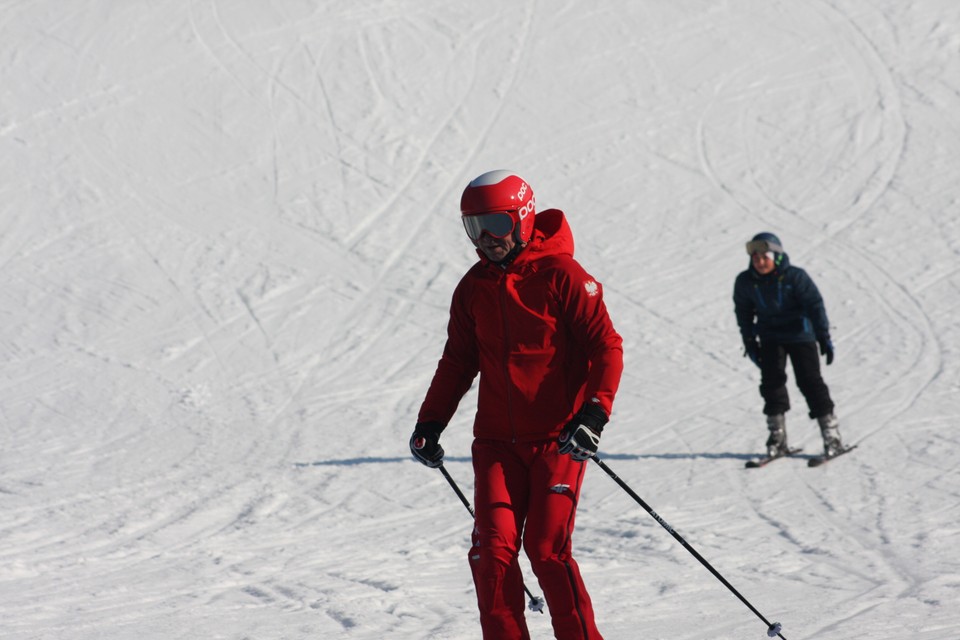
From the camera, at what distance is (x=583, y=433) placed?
13.9 ft

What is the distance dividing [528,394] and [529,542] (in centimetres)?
53

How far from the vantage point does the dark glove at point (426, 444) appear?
185 inches

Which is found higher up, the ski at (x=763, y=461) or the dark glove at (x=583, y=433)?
the ski at (x=763, y=461)

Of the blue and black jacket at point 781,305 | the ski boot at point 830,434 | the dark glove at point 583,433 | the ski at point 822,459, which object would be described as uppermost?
the blue and black jacket at point 781,305

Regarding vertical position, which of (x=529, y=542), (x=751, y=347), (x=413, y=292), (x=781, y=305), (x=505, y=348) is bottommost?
(x=529, y=542)

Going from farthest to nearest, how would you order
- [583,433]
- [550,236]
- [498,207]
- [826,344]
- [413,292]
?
1. [413,292]
2. [826,344]
3. [550,236]
4. [498,207]
5. [583,433]

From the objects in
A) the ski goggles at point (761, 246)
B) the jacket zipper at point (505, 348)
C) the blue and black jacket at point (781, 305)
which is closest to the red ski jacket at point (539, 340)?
the jacket zipper at point (505, 348)

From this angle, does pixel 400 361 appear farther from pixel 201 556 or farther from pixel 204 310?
pixel 201 556

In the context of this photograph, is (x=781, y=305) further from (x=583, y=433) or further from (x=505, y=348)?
(x=583, y=433)

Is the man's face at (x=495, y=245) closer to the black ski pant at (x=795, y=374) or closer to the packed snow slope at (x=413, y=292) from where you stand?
the packed snow slope at (x=413, y=292)

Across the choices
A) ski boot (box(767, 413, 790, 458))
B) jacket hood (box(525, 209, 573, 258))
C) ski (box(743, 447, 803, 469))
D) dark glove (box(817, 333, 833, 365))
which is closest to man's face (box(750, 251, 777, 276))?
dark glove (box(817, 333, 833, 365))

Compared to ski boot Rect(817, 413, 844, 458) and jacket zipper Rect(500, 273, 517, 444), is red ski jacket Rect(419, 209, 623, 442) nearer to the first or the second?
jacket zipper Rect(500, 273, 517, 444)

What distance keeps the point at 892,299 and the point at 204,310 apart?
6.61 metres

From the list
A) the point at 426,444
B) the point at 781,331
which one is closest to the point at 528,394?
the point at 426,444
